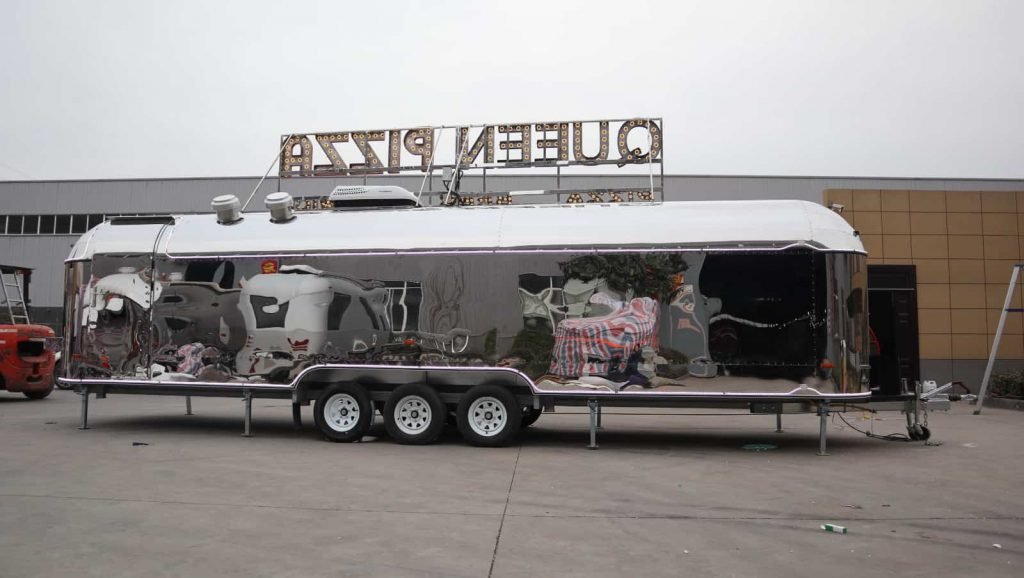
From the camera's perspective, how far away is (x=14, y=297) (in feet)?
60.5

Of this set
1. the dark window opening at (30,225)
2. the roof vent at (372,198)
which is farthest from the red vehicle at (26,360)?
the dark window opening at (30,225)

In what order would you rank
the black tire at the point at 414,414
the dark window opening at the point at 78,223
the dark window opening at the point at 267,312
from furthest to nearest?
the dark window opening at the point at 78,223
the dark window opening at the point at 267,312
the black tire at the point at 414,414

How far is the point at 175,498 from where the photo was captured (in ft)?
24.8

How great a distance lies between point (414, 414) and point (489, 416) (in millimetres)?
1095

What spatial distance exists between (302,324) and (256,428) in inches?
118

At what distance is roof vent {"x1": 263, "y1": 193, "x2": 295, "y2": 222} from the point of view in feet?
39.5

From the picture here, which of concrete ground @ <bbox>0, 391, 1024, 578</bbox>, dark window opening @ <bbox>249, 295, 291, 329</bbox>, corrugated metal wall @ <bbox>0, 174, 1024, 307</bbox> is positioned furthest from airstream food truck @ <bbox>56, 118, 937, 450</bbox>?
corrugated metal wall @ <bbox>0, 174, 1024, 307</bbox>

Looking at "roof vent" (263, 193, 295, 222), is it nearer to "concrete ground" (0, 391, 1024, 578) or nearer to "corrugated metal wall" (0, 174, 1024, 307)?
"concrete ground" (0, 391, 1024, 578)

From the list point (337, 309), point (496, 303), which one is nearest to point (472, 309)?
point (496, 303)

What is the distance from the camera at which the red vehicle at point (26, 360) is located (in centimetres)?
1803

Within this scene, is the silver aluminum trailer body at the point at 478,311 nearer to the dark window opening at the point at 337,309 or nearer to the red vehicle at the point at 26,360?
the dark window opening at the point at 337,309

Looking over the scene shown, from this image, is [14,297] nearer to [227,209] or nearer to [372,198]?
[227,209]

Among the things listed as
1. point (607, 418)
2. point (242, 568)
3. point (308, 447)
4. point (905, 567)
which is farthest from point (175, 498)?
point (607, 418)

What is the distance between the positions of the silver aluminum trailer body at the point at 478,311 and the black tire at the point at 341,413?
0.09ft
